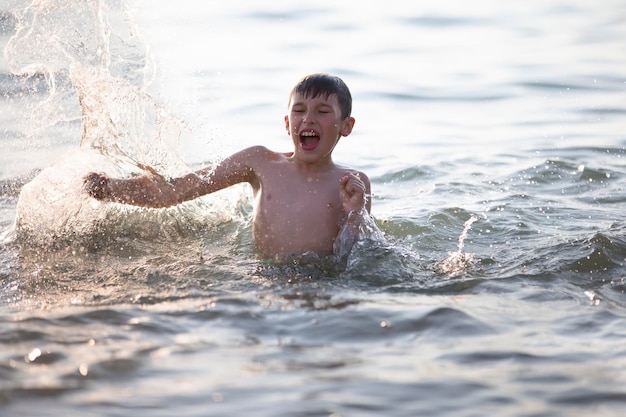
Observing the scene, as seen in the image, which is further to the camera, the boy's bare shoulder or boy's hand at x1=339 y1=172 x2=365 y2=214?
the boy's bare shoulder

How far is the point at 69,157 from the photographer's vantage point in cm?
604

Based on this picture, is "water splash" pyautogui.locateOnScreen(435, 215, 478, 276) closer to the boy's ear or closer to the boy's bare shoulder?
the boy's ear

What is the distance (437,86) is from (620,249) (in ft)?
20.7

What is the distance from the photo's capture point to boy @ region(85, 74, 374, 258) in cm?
540

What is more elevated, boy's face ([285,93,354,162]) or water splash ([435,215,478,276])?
boy's face ([285,93,354,162])

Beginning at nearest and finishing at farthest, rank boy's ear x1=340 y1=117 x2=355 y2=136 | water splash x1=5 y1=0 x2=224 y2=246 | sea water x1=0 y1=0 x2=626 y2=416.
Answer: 1. sea water x1=0 y1=0 x2=626 y2=416
2. boy's ear x1=340 y1=117 x2=355 y2=136
3. water splash x1=5 y1=0 x2=224 y2=246

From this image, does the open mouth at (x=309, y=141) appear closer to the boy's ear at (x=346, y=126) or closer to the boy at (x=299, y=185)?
the boy at (x=299, y=185)

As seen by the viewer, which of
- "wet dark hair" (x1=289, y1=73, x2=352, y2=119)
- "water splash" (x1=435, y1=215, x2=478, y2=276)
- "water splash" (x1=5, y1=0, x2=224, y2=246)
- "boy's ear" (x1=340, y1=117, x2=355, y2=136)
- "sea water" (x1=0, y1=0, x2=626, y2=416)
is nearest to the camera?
"sea water" (x1=0, y1=0, x2=626, y2=416)

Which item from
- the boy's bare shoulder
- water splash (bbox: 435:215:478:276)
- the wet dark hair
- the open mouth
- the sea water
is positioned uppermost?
the wet dark hair

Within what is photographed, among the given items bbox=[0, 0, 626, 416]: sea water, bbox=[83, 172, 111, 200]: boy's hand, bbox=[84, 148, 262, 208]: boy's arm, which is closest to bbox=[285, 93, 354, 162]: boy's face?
bbox=[84, 148, 262, 208]: boy's arm

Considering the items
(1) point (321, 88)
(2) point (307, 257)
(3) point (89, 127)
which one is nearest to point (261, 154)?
(1) point (321, 88)

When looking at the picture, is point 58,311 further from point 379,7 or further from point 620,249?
point 379,7

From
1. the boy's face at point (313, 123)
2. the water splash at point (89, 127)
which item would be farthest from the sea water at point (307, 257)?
the boy's face at point (313, 123)

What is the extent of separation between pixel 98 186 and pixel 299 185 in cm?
115
